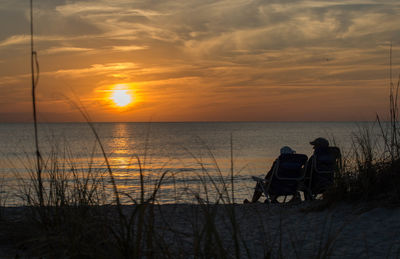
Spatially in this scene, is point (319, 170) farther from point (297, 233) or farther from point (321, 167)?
Answer: point (297, 233)

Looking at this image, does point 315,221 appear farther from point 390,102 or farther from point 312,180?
point 312,180

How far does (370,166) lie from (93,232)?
3.90 meters

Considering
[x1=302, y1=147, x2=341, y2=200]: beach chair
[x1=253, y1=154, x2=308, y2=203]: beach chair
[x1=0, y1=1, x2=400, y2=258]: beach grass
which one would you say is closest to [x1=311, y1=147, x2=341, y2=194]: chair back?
[x1=302, y1=147, x2=341, y2=200]: beach chair

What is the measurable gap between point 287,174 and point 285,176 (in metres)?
0.05

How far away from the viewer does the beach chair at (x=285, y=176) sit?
23.7 ft

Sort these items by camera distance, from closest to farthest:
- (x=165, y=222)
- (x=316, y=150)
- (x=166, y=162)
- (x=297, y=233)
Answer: (x=165, y=222), (x=166, y=162), (x=297, y=233), (x=316, y=150)

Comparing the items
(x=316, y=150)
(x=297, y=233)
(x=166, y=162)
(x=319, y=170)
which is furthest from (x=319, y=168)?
(x=166, y=162)

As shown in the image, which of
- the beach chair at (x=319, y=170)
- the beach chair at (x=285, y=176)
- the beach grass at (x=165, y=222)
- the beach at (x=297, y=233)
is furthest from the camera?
the beach chair at (x=285, y=176)

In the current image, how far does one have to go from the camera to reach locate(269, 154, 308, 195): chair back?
23.7 ft

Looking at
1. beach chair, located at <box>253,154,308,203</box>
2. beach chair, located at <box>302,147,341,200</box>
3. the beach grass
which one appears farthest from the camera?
beach chair, located at <box>253,154,308,203</box>

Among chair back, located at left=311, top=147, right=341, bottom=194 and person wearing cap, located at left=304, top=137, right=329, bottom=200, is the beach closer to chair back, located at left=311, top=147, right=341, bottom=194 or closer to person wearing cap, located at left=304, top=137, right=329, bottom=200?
chair back, located at left=311, top=147, right=341, bottom=194

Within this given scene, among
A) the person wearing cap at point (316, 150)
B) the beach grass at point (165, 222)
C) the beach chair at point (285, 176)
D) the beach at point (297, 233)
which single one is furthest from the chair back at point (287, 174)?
the beach at point (297, 233)

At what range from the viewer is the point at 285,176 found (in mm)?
7285

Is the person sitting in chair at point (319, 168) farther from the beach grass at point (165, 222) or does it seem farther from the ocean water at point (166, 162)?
the beach grass at point (165, 222)
